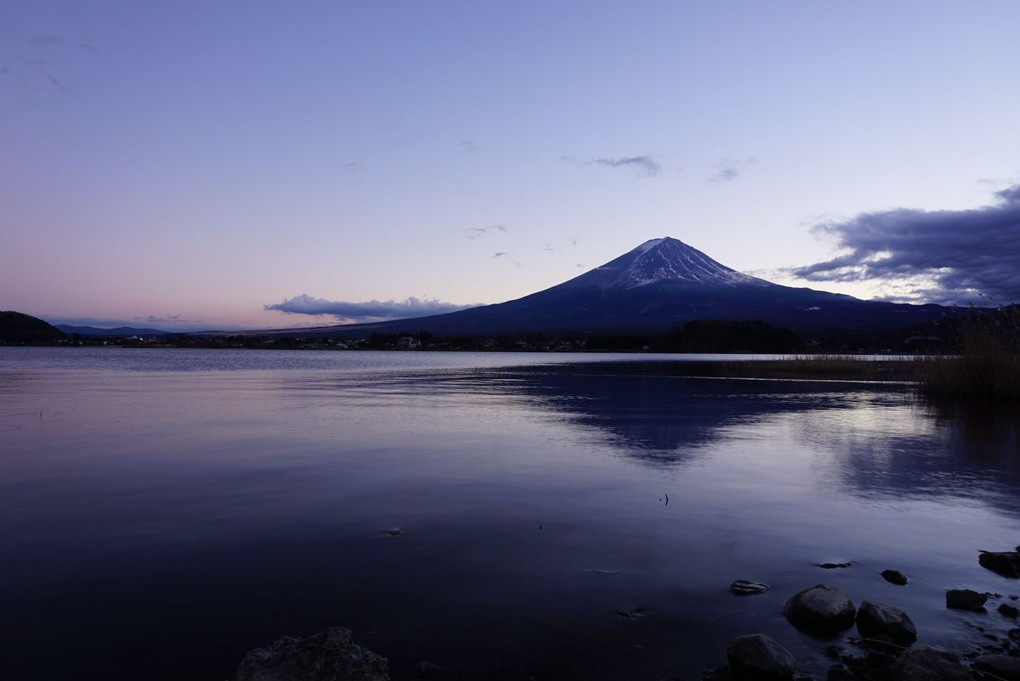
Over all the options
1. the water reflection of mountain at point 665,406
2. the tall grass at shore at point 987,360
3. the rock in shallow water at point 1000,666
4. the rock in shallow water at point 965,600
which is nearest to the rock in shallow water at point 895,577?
the rock in shallow water at point 965,600

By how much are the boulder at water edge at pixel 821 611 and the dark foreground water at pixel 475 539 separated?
0.54 feet

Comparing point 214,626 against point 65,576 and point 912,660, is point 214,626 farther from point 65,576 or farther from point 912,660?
point 912,660

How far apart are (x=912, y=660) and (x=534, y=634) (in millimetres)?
2681

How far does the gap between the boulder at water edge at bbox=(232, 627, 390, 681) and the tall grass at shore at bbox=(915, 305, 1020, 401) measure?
91.0ft

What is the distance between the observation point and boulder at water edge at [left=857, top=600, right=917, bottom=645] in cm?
524

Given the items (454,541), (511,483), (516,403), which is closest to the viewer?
(454,541)

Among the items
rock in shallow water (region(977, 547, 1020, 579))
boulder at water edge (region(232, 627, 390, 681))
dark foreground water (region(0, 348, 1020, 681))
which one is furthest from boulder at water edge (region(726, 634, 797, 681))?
rock in shallow water (region(977, 547, 1020, 579))

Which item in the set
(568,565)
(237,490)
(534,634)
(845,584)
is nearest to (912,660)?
(845,584)

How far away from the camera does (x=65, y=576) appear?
652 cm

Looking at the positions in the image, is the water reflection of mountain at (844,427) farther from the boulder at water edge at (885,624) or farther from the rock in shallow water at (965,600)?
the boulder at water edge at (885,624)

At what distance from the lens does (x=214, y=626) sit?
5.40 m

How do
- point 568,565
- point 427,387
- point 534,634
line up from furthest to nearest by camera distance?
point 427,387 < point 568,565 < point 534,634

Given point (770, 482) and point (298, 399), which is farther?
point (298, 399)

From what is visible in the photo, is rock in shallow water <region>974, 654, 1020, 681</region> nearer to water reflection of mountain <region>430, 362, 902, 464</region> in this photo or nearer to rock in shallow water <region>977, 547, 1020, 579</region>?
rock in shallow water <region>977, 547, 1020, 579</region>
